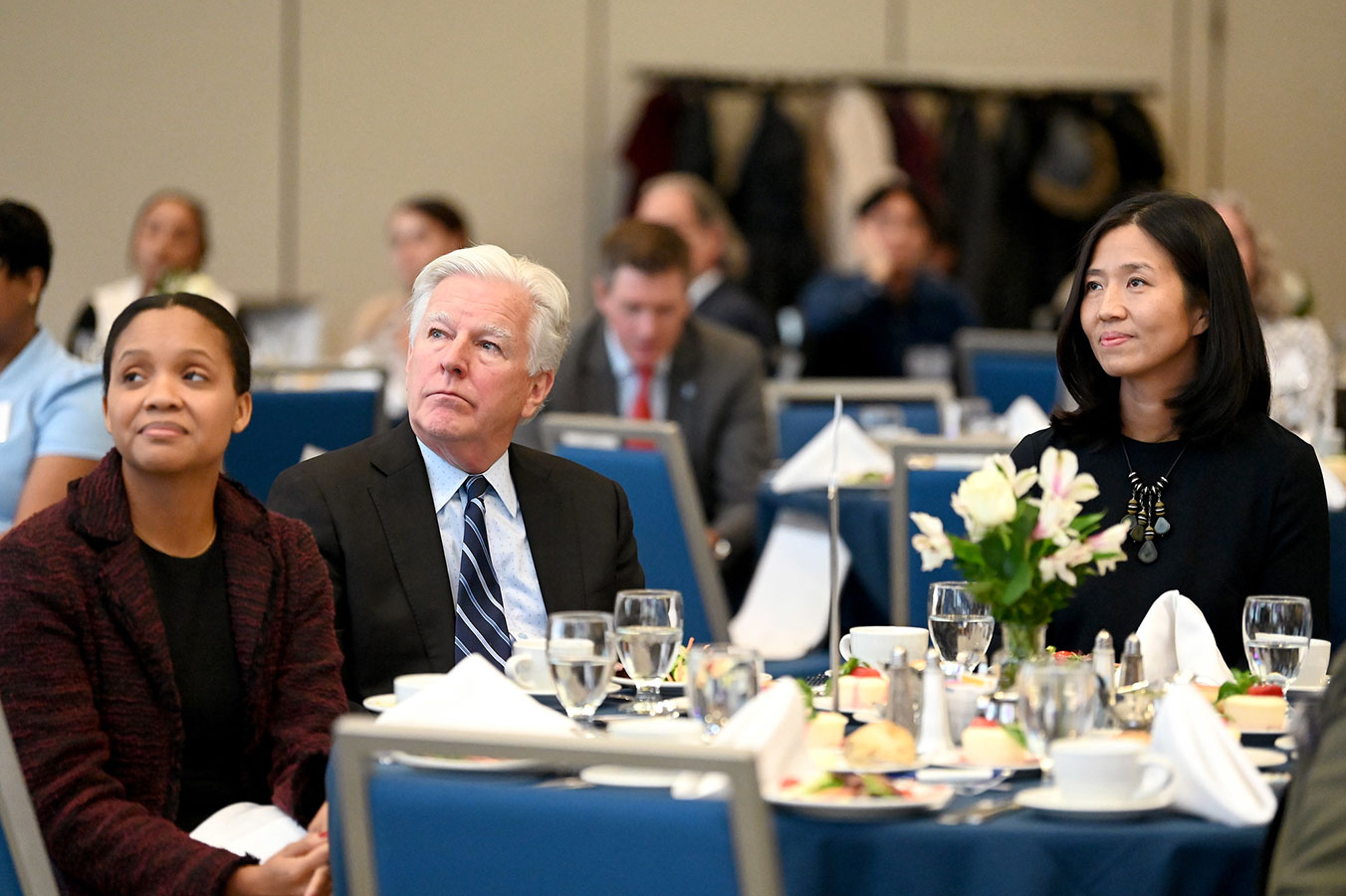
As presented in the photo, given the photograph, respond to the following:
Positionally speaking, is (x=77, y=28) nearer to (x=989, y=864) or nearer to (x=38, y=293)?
(x=38, y=293)

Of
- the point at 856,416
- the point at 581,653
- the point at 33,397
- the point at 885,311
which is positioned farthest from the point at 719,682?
the point at 885,311

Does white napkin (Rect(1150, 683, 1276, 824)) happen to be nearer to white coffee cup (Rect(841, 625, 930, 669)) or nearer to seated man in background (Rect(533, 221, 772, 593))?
white coffee cup (Rect(841, 625, 930, 669))

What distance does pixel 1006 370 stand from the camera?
611cm

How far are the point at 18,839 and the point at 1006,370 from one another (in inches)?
186

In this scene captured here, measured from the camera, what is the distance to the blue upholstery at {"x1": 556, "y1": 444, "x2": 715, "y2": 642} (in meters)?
3.54

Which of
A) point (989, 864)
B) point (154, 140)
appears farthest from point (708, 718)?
point (154, 140)

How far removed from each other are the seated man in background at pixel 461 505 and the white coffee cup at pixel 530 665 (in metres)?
0.32

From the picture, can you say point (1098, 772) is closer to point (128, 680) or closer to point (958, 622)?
point (958, 622)

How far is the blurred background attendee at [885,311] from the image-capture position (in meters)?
6.42

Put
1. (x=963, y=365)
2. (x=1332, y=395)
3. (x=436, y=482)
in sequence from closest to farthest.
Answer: (x=436, y=482) < (x=1332, y=395) < (x=963, y=365)

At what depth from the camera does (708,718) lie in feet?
5.61

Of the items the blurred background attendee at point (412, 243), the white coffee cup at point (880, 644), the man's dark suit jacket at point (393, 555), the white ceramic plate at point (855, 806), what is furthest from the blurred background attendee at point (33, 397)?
the blurred background attendee at point (412, 243)

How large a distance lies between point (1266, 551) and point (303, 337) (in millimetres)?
5177

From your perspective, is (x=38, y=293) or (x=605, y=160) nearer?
(x=38, y=293)
